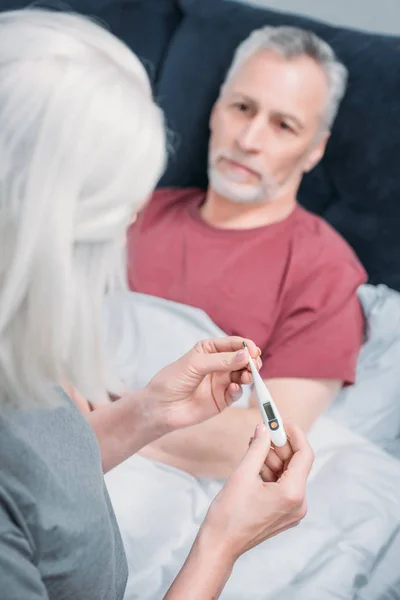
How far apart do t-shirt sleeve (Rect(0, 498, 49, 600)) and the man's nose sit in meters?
0.98

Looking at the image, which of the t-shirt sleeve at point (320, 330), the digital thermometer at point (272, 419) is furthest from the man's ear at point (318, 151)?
the digital thermometer at point (272, 419)

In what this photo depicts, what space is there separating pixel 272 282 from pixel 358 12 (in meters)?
0.81

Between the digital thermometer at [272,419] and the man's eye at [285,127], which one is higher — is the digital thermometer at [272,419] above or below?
below

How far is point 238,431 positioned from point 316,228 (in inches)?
17.9

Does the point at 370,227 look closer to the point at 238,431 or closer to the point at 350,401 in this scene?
the point at 350,401

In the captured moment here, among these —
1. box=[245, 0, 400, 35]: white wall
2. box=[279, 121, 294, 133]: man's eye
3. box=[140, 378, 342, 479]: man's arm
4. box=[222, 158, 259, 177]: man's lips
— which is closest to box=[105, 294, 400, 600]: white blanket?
box=[140, 378, 342, 479]: man's arm

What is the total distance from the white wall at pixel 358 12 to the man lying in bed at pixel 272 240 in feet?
1.18

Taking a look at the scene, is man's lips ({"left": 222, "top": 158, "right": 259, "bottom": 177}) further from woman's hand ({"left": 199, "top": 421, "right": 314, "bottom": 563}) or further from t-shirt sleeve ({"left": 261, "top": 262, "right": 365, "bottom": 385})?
woman's hand ({"left": 199, "top": 421, "right": 314, "bottom": 563})

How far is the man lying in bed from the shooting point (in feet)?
4.24

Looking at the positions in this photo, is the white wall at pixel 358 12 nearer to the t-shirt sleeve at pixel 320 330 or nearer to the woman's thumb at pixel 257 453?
the t-shirt sleeve at pixel 320 330

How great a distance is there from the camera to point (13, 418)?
662 millimetres

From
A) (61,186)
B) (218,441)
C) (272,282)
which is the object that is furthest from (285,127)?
(61,186)

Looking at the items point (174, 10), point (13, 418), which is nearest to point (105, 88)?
point (13, 418)

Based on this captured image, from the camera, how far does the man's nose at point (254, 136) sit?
143cm
